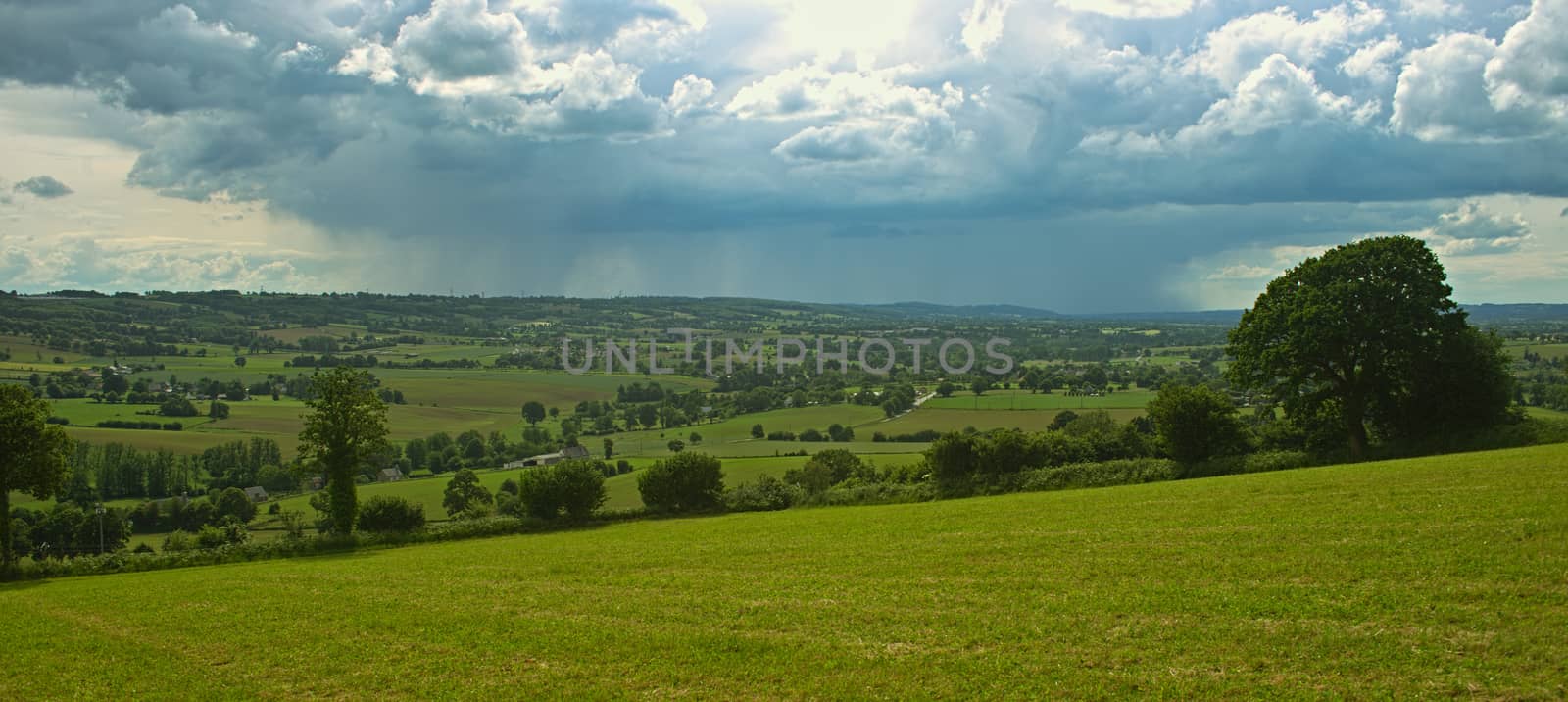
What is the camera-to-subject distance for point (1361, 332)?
128 feet

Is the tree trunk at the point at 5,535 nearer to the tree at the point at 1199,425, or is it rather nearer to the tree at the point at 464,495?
the tree at the point at 464,495

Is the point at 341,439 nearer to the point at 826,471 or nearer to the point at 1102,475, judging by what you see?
the point at 826,471

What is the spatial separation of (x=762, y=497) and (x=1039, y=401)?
64947 millimetres

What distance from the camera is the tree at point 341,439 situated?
42438mm

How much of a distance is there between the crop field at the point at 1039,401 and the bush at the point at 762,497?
183 feet

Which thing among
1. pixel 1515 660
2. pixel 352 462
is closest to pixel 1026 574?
pixel 1515 660

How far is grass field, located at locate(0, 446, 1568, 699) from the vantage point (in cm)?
1212

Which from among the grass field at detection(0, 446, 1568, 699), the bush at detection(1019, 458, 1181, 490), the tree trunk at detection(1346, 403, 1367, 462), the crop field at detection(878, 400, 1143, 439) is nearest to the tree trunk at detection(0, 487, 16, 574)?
the grass field at detection(0, 446, 1568, 699)

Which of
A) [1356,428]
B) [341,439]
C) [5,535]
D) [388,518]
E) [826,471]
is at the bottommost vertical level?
[826,471]

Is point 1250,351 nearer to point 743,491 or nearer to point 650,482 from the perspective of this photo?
point 743,491

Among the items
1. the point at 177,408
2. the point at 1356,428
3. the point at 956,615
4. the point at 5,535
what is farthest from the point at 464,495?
the point at 177,408

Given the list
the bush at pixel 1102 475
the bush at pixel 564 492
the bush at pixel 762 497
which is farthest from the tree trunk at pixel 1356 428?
the bush at pixel 564 492

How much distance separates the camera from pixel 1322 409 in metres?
40.3

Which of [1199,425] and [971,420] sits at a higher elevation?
[1199,425]
